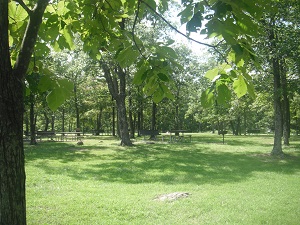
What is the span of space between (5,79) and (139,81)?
0.86m

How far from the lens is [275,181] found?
9.02 meters

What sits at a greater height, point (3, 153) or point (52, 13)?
point (52, 13)

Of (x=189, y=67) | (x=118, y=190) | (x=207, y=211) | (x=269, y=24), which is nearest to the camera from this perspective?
(x=207, y=211)

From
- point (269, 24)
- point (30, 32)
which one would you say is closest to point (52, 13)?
point (30, 32)

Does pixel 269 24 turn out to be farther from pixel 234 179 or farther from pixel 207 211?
pixel 207 211

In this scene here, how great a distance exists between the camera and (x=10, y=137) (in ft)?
5.62

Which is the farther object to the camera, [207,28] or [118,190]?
[118,190]

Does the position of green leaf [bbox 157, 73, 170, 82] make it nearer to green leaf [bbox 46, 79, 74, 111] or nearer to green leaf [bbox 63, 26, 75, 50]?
green leaf [bbox 46, 79, 74, 111]

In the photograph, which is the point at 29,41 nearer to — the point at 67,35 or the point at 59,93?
the point at 59,93

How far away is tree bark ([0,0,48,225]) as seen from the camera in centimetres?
170

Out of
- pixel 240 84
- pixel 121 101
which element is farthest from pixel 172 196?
pixel 121 101

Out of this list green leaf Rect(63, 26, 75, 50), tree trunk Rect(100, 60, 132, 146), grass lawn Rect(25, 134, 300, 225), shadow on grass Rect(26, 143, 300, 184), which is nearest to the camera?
green leaf Rect(63, 26, 75, 50)

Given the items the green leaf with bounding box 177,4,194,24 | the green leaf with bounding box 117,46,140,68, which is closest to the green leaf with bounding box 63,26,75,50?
the green leaf with bounding box 117,46,140,68

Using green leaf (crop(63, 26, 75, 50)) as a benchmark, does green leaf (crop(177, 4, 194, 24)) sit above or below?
below
